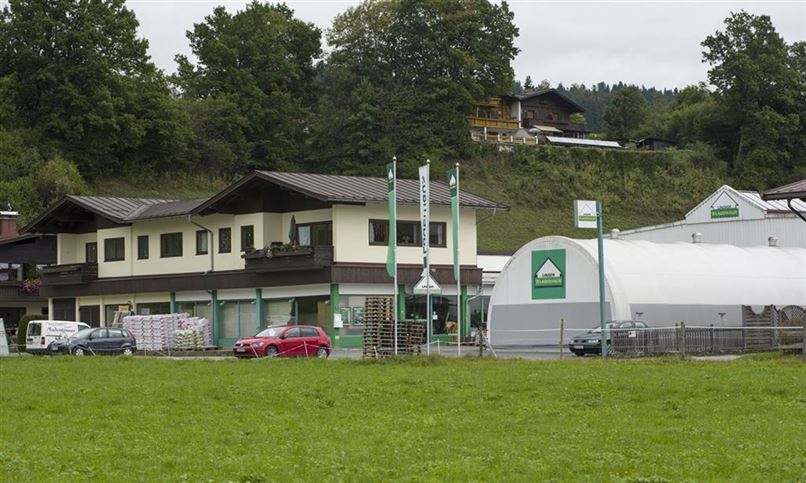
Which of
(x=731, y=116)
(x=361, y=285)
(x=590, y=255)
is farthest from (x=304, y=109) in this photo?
(x=590, y=255)

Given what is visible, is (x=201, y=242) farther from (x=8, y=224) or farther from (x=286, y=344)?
(x=8, y=224)

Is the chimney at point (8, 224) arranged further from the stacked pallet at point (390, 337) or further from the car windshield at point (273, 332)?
the stacked pallet at point (390, 337)

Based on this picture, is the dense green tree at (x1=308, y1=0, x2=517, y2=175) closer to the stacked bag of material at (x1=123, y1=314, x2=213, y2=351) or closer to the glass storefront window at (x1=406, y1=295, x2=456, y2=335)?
the glass storefront window at (x1=406, y1=295, x2=456, y2=335)

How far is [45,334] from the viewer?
55781mm

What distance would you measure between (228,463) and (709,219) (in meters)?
64.2

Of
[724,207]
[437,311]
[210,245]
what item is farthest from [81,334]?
[724,207]

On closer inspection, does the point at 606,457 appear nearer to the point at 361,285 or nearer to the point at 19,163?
the point at 361,285

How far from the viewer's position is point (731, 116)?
120062 mm

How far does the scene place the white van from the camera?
182 ft

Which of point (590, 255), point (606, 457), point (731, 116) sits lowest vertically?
point (606, 457)

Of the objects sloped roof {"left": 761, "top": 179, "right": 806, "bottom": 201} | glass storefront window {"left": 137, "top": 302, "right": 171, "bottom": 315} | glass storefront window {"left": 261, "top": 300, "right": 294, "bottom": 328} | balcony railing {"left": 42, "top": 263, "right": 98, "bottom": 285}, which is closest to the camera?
sloped roof {"left": 761, "top": 179, "right": 806, "bottom": 201}

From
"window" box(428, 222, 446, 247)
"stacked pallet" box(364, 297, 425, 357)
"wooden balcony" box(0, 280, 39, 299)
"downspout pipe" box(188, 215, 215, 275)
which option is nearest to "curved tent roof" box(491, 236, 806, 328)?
"window" box(428, 222, 446, 247)

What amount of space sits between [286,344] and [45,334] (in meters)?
11.6

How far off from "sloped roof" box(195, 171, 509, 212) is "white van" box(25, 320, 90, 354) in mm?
10679
